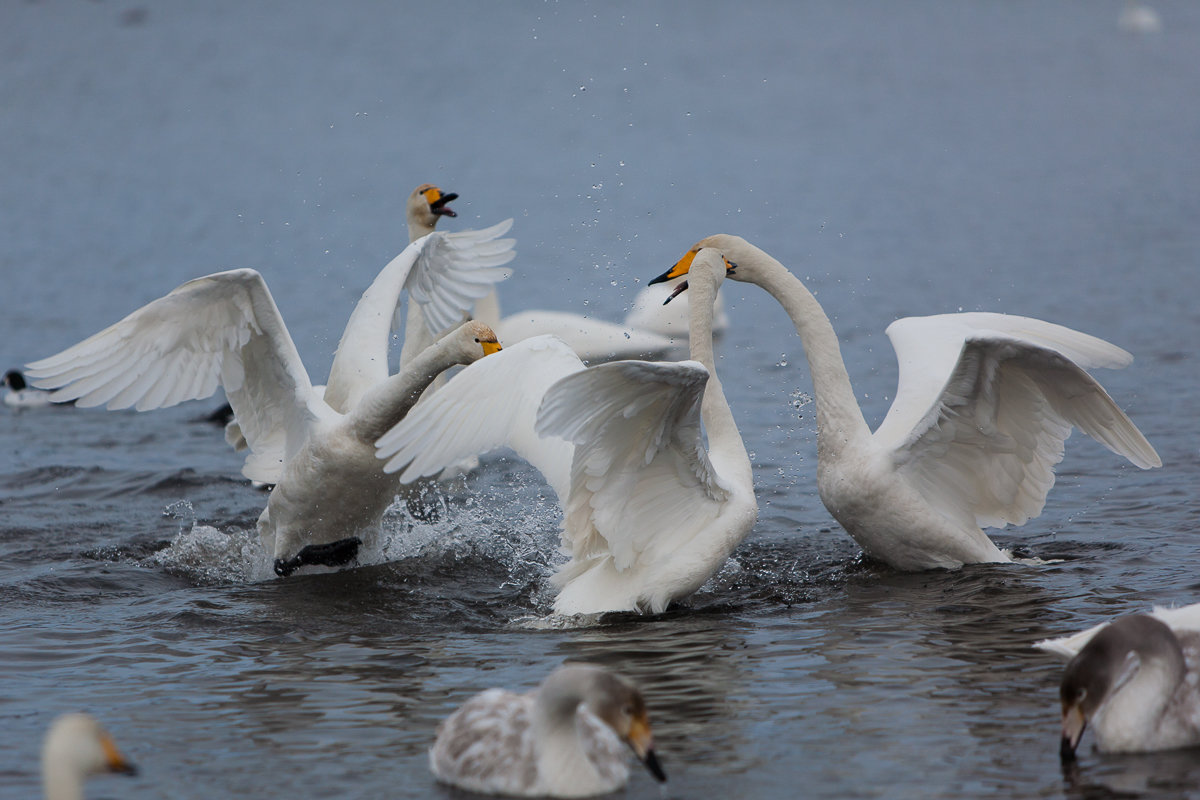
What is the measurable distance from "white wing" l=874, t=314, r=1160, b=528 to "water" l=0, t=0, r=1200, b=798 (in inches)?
17.8

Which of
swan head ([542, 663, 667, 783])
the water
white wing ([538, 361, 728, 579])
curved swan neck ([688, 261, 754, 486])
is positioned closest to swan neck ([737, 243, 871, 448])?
curved swan neck ([688, 261, 754, 486])

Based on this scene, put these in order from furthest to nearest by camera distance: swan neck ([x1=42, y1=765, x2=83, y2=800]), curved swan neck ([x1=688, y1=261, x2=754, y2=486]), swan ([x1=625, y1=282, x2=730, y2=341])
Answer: swan ([x1=625, y1=282, x2=730, y2=341])
curved swan neck ([x1=688, y1=261, x2=754, y2=486])
swan neck ([x1=42, y1=765, x2=83, y2=800])

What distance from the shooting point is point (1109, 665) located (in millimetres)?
4820

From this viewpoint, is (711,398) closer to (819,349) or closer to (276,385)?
(819,349)

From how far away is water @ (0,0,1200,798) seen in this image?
552 centimetres

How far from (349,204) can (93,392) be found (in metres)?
17.5

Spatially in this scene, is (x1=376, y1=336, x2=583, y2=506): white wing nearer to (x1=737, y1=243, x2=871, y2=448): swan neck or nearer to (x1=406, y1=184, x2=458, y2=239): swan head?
(x1=737, y1=243, x2=871, y2=448): swan neck

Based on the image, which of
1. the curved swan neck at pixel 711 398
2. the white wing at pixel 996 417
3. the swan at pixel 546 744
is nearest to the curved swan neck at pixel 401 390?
the curved swan neck at pixel 711 398

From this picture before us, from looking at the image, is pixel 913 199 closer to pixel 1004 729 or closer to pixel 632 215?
pixel 632 215

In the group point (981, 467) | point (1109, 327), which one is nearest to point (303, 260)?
point (1109, 327)

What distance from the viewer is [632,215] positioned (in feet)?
80.5

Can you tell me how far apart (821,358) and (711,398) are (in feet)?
2.34

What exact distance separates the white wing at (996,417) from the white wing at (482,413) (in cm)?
174

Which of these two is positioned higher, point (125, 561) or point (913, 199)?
point (913, 199)
